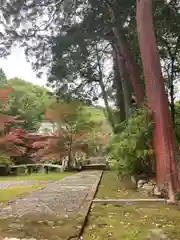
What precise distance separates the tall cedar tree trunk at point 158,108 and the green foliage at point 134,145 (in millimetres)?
187

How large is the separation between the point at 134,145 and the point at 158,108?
2.90 feet

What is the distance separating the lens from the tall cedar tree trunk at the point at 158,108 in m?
4.95

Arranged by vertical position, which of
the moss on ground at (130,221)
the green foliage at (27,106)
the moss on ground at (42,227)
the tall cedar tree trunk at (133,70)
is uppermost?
the green foliage at (27,106)

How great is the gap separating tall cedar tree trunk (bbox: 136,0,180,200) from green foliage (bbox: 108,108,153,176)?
187 mm

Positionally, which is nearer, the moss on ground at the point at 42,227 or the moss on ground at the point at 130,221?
the moss on ground at the point at 42,227

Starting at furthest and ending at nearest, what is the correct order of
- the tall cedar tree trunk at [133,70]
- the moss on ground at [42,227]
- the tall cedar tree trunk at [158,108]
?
the tall cedar tree trunk at [133,70] → the tall cedar tree trunk at [158,108] → the moss on ground at [42,227]

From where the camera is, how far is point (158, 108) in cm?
530

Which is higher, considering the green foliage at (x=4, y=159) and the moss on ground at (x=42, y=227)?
the green foliage at (x=4, y=159)

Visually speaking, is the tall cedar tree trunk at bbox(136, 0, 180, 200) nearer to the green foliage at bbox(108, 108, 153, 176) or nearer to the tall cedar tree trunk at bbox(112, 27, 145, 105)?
the green foliage at bbox(108, 108, 153, 176)

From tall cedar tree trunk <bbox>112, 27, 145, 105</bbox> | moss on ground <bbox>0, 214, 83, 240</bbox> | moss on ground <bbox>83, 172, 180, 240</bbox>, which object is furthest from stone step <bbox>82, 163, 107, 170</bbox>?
moss on ground <bbox>0, 214, 83, 240</bbox>

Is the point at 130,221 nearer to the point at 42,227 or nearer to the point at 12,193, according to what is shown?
the point at 42,227

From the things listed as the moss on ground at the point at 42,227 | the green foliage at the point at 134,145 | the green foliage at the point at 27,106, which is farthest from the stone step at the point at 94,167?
the moss on ground at the point at 42,227

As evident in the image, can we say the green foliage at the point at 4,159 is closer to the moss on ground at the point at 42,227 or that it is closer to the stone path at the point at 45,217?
the stone path at the point at 45,217

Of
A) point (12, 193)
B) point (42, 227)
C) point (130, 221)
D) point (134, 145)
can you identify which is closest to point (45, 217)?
point (42, 227)
